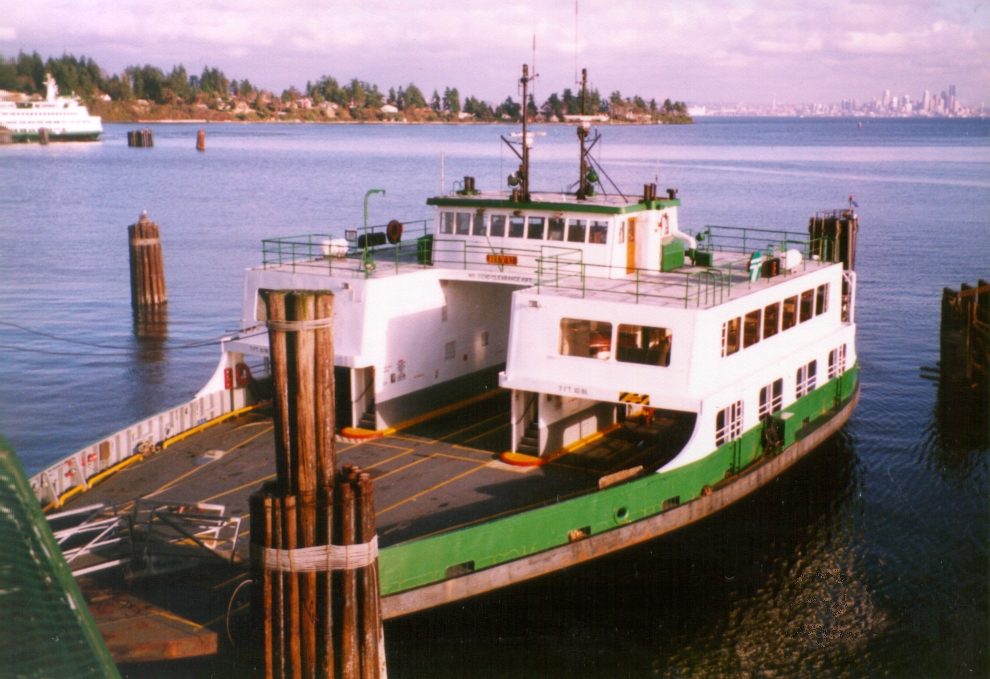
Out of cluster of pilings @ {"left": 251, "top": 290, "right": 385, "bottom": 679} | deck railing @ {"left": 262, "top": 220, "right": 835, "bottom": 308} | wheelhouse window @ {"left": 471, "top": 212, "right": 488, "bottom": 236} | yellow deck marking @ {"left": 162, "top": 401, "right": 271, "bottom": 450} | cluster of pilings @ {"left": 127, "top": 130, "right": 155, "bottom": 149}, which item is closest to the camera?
cluster of pilings @ {"left": 251, "top": 290, "right": 385, "bottom": 679}

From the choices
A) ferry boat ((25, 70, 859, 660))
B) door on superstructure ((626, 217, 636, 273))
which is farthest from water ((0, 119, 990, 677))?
door on superstructure ((626, 217, 636, 273))

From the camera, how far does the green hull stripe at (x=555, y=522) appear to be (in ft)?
42.7

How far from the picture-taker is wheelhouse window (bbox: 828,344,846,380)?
912 inches

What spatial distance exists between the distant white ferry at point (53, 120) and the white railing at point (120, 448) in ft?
430

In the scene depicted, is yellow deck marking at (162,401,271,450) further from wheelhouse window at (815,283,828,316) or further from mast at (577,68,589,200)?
wheelhouse window at (815,283,828,316)

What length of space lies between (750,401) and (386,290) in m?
7.98

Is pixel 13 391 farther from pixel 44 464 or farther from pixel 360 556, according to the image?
pixel 360 556

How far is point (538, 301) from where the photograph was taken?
1789cm

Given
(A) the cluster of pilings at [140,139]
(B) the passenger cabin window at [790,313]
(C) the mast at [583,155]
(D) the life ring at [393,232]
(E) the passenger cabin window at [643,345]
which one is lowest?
(E) the passenger cabin window at [643,345]

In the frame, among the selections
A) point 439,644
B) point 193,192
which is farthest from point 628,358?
point 193,192

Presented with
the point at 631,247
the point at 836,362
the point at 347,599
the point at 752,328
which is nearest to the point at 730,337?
the point at 752,328

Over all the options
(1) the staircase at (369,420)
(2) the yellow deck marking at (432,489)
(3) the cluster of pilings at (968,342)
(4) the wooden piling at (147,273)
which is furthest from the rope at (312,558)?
(4) the wooden piling at (147,273)

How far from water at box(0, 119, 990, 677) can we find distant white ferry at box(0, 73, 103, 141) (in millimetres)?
52572

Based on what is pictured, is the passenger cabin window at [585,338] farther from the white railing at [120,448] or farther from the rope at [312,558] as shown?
the rope at [312,558]
